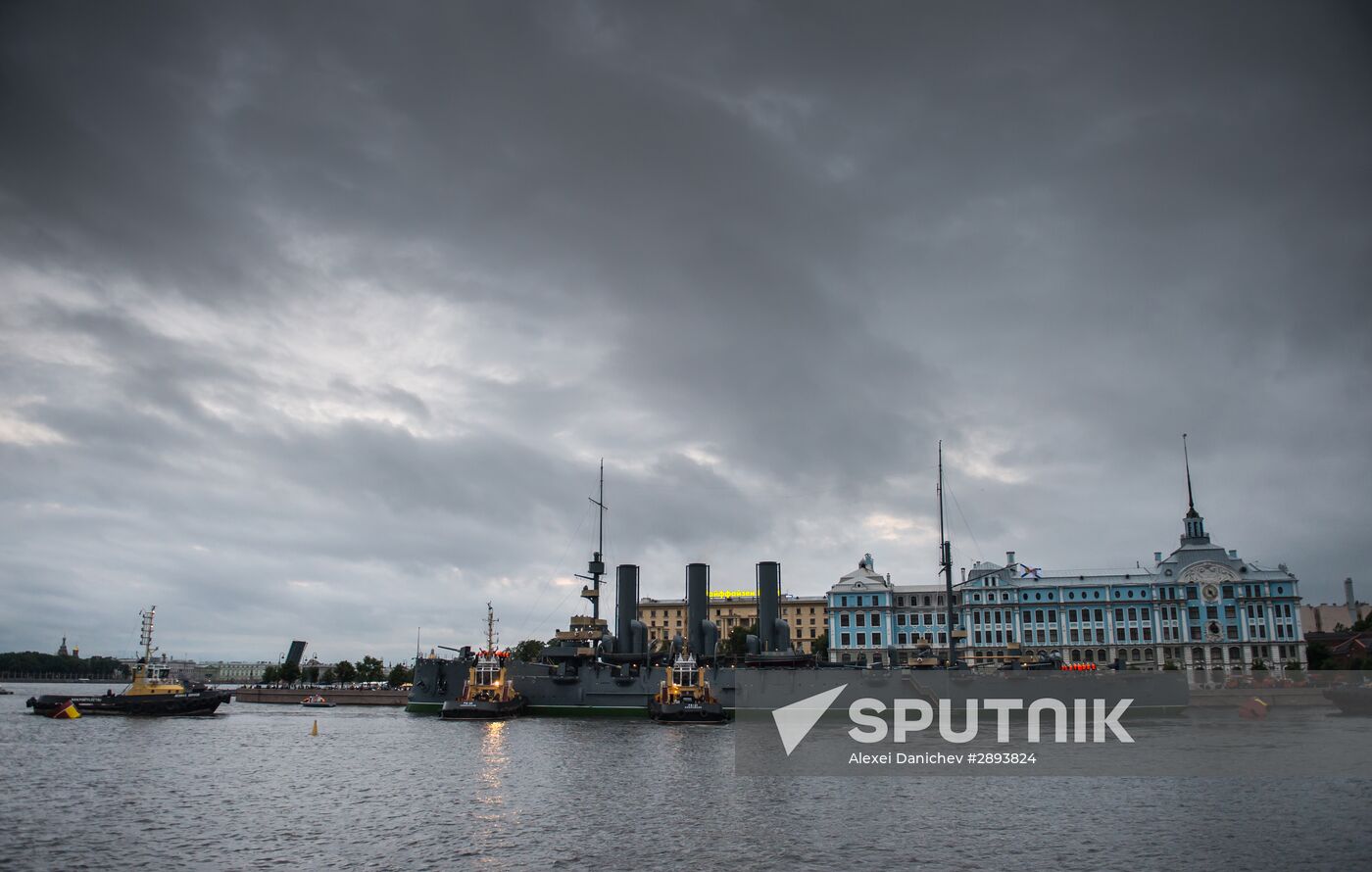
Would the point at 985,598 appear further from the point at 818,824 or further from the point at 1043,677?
the point at 818,824

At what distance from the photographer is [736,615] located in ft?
531

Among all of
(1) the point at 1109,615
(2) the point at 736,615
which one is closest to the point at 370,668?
(2) the point at 736,615

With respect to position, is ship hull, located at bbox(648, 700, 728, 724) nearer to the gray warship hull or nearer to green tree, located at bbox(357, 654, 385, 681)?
the gray warship hull

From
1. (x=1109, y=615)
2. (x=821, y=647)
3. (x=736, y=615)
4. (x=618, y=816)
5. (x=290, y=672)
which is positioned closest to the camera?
(x=618, y=816)

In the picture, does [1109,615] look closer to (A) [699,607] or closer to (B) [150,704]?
(A) [699,607]

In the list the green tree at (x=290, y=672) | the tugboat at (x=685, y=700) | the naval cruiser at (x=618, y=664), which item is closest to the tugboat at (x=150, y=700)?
the naval cruiser at (x=618, y=664)

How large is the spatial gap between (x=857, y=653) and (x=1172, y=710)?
1973 inches

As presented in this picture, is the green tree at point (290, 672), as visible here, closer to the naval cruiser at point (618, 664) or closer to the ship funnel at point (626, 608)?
the naval cruiser at point (618, 664)

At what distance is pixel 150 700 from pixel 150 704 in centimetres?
43

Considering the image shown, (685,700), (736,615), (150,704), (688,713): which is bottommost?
(688,713)

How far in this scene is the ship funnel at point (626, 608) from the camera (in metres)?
90.7

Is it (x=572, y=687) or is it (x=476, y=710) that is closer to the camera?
(x=476, y=710)

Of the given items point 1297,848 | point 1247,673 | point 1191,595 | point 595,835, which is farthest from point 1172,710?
point 595,835

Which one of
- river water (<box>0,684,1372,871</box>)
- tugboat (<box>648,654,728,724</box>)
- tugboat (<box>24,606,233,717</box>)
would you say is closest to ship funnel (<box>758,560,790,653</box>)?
tugboat (<box>648,654,728,724</box>)
